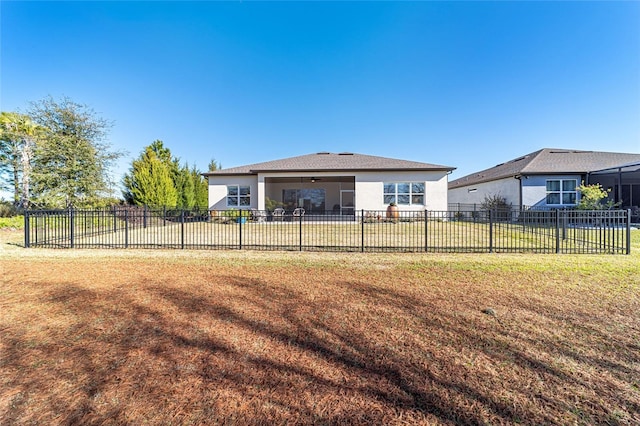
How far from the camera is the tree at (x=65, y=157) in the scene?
15859 mm

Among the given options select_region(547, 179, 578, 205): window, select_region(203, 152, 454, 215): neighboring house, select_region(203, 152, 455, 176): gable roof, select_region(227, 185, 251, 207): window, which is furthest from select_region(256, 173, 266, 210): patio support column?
select_region(547, 179, 578, 205): window

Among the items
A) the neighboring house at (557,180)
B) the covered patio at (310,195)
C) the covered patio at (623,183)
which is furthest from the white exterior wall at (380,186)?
the covered patio at (623,183)

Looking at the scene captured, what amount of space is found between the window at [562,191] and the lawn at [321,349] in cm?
1579

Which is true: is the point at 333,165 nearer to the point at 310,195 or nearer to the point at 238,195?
the point at 310,195

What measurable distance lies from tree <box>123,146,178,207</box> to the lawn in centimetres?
1619

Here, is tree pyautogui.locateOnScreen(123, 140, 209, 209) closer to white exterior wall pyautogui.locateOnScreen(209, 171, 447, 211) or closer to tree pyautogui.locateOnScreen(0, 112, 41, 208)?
tree pyautogui.locateOnScreen(0, 112, 41, 208)

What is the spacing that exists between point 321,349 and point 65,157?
67.5ft

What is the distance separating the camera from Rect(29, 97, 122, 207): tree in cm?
1586

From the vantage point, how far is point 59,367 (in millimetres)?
2594

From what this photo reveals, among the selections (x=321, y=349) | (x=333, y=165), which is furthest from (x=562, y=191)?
(x=321, y=349)

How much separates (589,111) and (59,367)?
23.4 m

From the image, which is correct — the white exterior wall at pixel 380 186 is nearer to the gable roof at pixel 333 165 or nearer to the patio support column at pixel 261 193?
the patio support column at pixel 261 193

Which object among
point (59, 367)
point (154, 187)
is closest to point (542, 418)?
point (59, 367)

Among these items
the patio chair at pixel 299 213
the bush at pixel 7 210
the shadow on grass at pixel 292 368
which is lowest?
the shadow on grass at pixel 292 368
